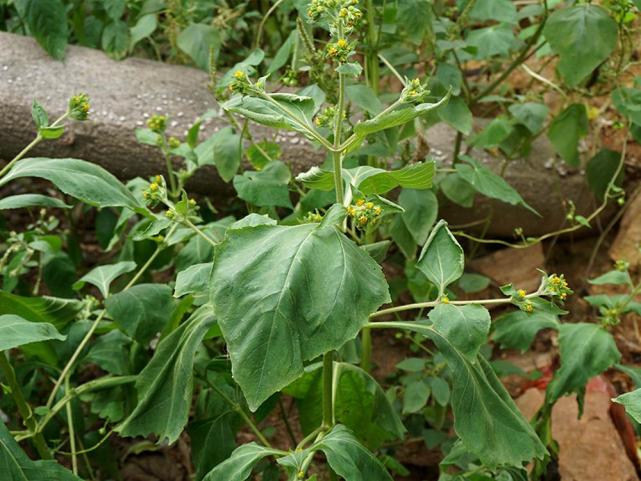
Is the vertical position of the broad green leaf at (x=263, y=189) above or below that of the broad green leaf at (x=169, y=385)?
above

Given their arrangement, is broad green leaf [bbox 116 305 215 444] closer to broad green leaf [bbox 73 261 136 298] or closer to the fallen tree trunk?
broad green leaf [bbox 73 261 136 298]

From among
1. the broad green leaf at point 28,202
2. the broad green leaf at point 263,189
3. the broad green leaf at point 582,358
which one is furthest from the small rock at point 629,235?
the broad green leaf at point 28,202

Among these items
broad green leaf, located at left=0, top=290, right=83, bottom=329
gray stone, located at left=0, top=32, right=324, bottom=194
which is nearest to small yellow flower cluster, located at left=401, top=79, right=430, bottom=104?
broad green leaf, located at left=0, top=290, right=83, bottom=329

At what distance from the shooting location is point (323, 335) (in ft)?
3.19

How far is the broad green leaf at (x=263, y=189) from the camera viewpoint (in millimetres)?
1460

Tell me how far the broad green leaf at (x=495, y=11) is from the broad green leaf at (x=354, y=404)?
790 mm

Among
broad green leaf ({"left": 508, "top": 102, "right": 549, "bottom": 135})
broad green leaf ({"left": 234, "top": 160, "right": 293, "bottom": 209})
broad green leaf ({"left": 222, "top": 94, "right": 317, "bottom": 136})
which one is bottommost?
broad green leaf ({"left": 508, "top": 102, "right": 549, "bottom": 135})

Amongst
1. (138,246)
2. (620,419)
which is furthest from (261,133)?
(620,419)

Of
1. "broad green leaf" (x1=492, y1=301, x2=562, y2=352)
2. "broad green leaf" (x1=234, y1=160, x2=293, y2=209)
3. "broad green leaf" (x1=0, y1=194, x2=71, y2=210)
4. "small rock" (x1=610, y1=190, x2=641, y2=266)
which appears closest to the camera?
"broad green leaf" (x1=0, y1=194, x2=71, y2=210)

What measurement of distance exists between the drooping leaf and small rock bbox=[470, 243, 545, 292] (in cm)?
138

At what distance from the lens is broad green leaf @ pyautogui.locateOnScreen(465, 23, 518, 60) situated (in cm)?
183

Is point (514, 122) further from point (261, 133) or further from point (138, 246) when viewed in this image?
point (138, 246)

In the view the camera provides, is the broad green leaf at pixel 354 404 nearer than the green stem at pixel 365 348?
Yes

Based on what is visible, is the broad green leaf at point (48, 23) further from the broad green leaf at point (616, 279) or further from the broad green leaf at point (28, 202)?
the broad green leaf at point (616, 279)
